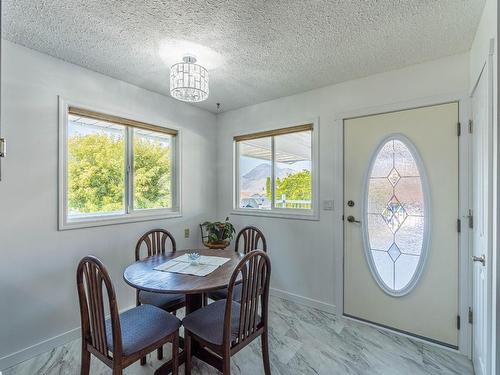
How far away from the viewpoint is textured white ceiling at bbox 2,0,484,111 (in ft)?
5.22

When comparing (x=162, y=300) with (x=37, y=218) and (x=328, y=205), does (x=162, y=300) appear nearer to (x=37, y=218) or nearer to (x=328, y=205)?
(x=37, y=218)

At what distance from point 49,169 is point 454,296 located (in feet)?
11.0

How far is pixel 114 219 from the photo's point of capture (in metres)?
2.54

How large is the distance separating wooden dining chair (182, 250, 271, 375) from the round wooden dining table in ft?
0.44

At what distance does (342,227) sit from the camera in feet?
8.61

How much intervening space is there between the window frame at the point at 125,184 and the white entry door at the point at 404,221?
6.26 ft

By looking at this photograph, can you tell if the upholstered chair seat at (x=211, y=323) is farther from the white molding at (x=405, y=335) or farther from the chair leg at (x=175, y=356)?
the white molding at (x=405, y=335)

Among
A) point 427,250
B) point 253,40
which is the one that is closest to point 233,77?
point 253,40

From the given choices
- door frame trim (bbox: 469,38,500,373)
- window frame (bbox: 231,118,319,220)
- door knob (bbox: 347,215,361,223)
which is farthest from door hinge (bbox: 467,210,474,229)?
window frame (bbox: 231,118,319,220)

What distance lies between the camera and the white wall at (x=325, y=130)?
7.26 feet

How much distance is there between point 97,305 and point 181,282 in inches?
18.2

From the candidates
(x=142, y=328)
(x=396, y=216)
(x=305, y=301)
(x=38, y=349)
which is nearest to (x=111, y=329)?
(x=142, y=328)

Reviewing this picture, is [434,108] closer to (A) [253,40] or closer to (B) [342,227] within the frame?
(B) [342,227]

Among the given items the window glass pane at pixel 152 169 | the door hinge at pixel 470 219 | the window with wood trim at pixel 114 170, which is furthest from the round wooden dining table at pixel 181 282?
the door hinge at pixel 470 219
